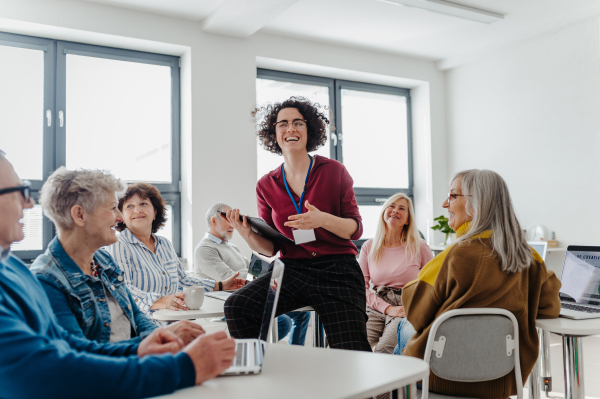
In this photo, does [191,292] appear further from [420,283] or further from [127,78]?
[127,78]

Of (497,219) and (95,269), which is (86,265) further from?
(497,219)

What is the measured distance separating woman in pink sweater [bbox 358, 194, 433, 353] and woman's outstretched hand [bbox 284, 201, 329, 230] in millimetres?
1036

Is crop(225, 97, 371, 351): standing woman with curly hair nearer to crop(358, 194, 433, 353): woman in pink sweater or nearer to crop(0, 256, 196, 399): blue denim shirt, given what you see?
crop(358, 194, 433, 353): woman in pink sweater

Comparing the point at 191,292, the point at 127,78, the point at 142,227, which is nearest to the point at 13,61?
the point at 127,78

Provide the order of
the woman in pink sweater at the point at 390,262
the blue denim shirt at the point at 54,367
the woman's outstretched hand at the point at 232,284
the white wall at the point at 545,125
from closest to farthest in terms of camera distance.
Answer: the blue denim shirt at the point at 54,367 → the woman's outstretched hand at the point at 232,284 → the woman in pink sweater at the point at 390,262 → the white wall at the point at 545,125

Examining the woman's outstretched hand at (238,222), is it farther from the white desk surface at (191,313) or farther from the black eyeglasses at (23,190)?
the black eyeglasses at (23,190)

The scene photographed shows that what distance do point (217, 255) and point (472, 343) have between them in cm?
235

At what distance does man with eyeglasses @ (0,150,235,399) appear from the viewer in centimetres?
90

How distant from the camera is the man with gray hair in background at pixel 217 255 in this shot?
3598mm

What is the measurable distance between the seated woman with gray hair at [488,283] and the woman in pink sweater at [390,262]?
0.97 meters

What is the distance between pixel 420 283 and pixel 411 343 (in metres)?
0.24

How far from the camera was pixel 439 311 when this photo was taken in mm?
1829

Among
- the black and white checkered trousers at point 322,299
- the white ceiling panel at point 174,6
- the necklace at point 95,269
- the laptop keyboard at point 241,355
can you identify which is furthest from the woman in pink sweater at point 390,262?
the white ceiling panel at point 174,6

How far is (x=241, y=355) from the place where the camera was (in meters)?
1.20
